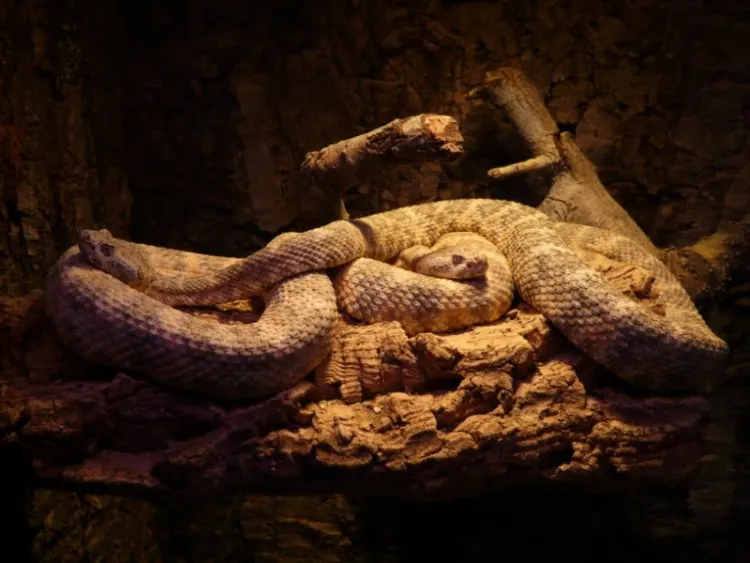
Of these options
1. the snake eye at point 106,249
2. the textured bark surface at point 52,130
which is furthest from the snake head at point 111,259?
the textured bark surface at point 52,130

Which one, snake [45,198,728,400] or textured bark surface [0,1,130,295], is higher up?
textured bark surface [0,1,130,295]

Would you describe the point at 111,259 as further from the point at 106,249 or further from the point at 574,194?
the point at 574,194

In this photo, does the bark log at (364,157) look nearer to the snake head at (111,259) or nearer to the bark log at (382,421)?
the bark log at (382,421)

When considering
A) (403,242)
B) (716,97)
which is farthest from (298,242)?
(716,97)

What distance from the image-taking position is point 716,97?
17.5 feet

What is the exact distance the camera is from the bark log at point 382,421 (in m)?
3.23

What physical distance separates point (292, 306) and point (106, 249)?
1.05 meters

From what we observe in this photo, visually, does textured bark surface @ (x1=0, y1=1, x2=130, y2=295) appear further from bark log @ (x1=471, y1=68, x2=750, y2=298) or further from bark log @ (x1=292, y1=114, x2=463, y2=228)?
bark log @ (x1=471, y1=68, x2=750, y2=298)

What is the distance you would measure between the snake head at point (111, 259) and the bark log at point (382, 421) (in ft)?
1.32

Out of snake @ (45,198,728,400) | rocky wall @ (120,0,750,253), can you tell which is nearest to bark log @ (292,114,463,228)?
snake @ (45,198,728,400)

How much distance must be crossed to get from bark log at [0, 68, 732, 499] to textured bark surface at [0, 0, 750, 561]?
6.22 ft

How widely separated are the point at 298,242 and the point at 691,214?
3428 millimetres

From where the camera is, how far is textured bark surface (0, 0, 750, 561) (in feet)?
17.2

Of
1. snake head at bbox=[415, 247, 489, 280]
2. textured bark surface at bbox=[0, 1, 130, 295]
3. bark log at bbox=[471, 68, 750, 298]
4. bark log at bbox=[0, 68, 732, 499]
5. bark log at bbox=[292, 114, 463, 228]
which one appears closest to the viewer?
bark log at bbox=[0, 68, 732, 499]
